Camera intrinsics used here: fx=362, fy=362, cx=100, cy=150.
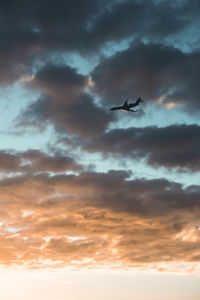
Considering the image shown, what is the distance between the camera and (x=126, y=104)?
531 ft
